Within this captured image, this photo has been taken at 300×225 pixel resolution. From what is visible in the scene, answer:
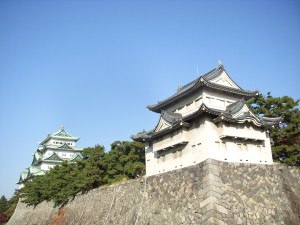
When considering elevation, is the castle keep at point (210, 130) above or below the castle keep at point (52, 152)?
below

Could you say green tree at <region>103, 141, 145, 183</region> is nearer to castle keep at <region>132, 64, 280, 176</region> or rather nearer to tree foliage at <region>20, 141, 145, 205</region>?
tree foliage at <region>20, 141, 145, 205</region>

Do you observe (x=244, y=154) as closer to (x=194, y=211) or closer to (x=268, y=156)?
(x=268, y=156)

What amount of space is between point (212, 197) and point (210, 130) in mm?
4201

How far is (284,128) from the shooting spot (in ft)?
76.7

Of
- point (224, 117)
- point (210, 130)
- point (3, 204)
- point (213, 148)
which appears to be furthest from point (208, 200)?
point (3, 204)

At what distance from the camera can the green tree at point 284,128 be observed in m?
22.3

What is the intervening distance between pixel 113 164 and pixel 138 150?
3463 mm

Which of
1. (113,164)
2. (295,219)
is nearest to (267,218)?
(295,219)

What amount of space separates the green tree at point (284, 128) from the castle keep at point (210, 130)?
2397 millimetres

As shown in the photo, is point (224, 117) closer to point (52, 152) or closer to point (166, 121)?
point (166, 121)

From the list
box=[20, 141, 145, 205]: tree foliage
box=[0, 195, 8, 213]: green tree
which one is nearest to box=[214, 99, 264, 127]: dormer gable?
box=[20, 141, 145, 205]: tree foliage

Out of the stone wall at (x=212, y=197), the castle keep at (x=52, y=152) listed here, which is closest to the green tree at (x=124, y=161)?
the stone wall at (x=212, y=197)

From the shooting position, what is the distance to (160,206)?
774 inches

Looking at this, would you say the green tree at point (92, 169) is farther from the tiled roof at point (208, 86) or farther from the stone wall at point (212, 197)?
the tiled roof at point (208, 86)
